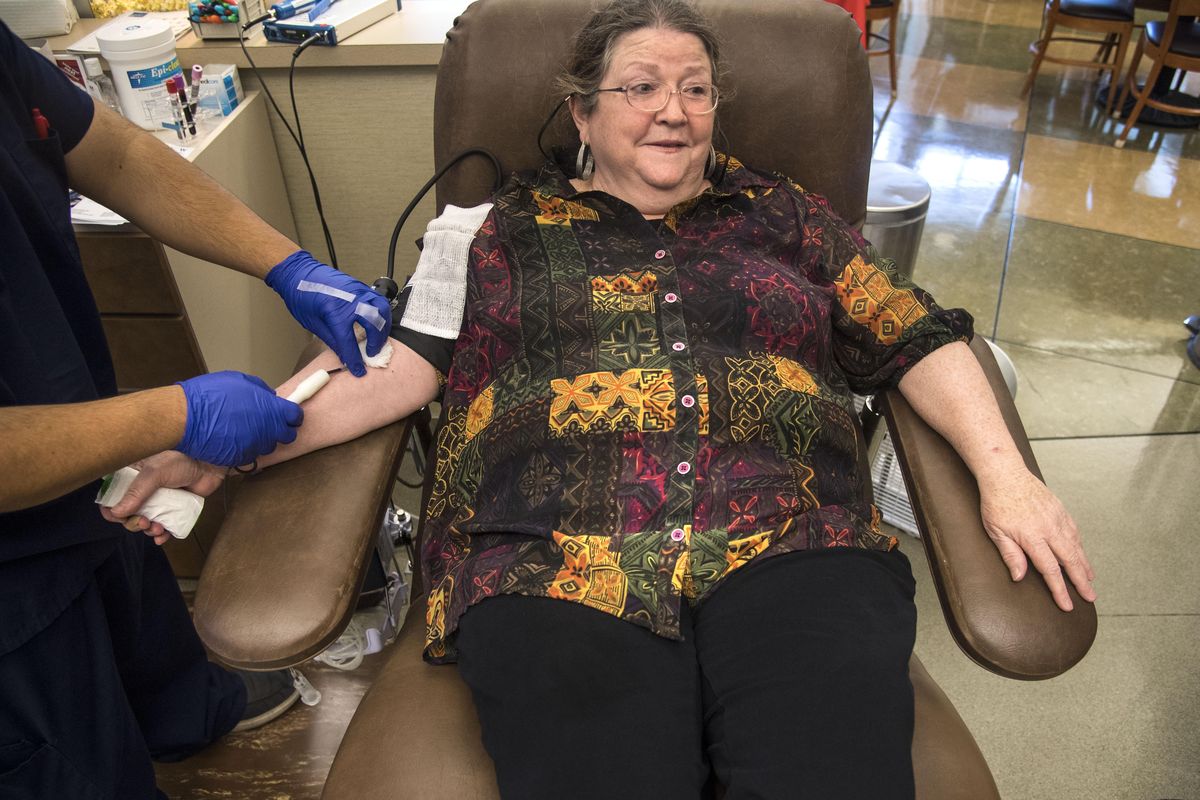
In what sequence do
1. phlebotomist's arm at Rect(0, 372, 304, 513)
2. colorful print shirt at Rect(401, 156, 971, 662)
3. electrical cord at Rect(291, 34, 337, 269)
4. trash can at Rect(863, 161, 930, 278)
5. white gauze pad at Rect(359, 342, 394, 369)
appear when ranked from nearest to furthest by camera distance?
1. phlebotomist's arm at Rect(0, 372, 304, 513)
2. colorful print shirt at Rect(401, 156, 971, 662)
3. white gauze pad at Rect(359, 342, 394, 369)
4. electrical cord at Rect(291, 34, 337, 269)
5. trash can at Rect(863, 161, 930, 278)

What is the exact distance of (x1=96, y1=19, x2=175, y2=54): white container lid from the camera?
1603 mm

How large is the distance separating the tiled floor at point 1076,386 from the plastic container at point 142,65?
0.98 metres

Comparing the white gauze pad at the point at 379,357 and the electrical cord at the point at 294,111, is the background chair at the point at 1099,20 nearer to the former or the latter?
the electrical cord at the point at 294,111

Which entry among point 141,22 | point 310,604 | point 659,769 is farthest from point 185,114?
point 659,769

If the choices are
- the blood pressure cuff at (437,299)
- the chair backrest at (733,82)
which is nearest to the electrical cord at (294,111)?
the chair backrest at (733,82)

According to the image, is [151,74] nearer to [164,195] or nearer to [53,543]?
[164,195]

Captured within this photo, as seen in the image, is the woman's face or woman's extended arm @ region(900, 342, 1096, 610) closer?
woman's extended arm @ region(900, 342, 1096, 610)

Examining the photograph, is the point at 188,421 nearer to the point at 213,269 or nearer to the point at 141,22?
the point at 213,269

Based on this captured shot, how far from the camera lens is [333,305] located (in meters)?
1.22

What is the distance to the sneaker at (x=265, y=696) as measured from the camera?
1645mm

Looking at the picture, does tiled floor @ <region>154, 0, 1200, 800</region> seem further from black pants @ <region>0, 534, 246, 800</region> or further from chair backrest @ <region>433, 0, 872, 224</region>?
chair backrest @ <region>433, 0, 872, 224</region>

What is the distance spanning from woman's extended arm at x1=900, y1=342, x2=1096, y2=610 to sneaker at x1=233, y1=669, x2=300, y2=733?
1241 mm

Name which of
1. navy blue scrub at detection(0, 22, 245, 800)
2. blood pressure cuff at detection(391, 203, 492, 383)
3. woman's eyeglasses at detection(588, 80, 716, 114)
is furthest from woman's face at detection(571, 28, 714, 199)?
navy blue scrub at detection(0, 22, 245, 800)

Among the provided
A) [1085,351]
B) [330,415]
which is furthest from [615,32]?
[1085,351]
